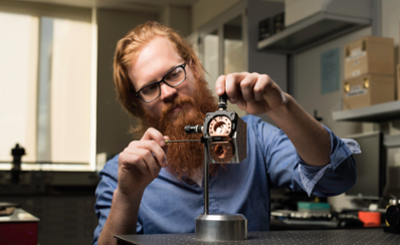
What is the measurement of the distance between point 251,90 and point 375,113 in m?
1.59

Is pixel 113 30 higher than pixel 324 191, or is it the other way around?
pixel 113 30

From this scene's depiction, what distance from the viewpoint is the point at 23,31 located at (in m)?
4.70

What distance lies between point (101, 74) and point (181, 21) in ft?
3.79

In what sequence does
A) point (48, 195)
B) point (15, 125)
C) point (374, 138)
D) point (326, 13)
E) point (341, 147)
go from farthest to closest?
point (15, 125) < point (48, 195) < point (326, 13) < point (374, 138) < point (341, 147)

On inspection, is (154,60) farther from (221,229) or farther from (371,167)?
(371,167)

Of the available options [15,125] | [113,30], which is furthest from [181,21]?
[15,125]

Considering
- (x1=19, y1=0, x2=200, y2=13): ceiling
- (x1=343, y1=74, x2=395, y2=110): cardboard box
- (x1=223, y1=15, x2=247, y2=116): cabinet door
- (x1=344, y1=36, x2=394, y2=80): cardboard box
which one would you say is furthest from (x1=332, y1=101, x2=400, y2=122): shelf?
(x1=19, y1=0, x2=200, y2=13): ceiling

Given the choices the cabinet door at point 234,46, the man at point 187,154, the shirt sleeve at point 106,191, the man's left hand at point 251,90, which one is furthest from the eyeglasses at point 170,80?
the cabinet door at point 234,46

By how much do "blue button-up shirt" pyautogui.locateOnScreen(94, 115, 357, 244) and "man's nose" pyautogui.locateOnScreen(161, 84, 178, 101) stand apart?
23 cm

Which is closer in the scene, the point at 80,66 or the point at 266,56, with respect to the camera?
the point at 266,56

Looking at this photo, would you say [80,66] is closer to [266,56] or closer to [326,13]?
[266,56]

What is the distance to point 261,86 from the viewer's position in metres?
0.73

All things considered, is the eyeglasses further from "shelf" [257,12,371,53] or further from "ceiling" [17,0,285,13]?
"ceiling" [17,0,285,13]

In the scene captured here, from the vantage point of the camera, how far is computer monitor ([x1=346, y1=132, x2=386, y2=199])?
7.01 feet
